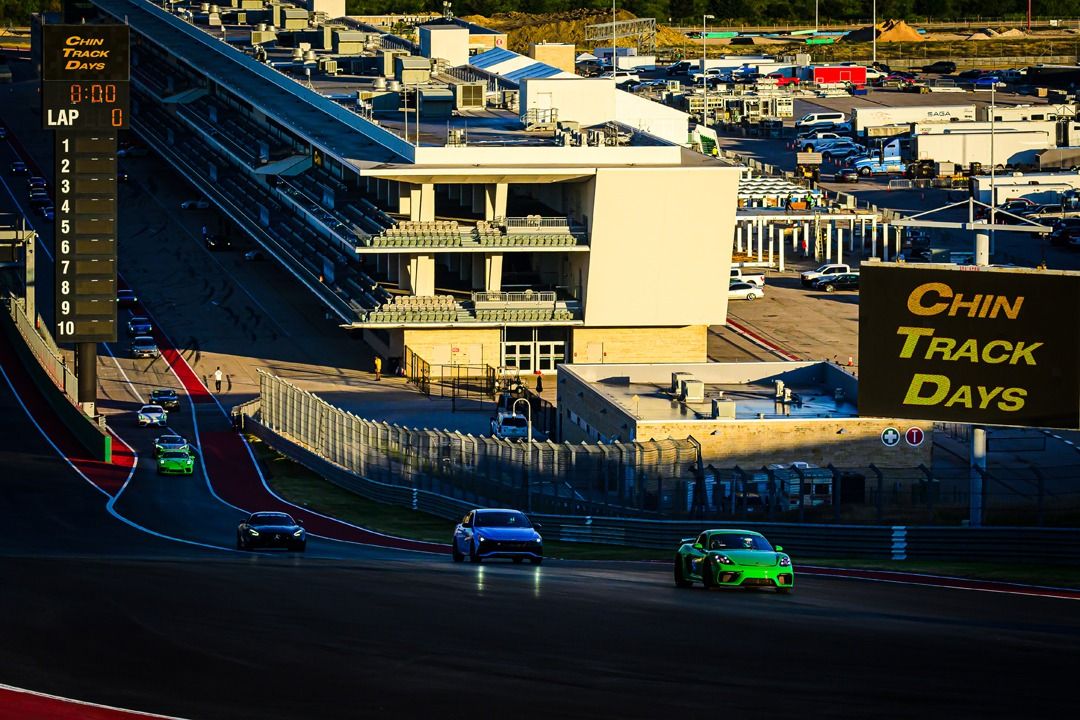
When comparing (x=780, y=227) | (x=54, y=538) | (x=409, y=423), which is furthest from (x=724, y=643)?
(x=780, y=227)

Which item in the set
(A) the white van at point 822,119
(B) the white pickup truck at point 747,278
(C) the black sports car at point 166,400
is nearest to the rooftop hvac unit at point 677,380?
(C) the black sports car at point 166,400

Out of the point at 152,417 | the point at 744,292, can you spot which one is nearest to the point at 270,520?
the point at 152,417

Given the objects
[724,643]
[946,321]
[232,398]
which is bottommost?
[232,398]

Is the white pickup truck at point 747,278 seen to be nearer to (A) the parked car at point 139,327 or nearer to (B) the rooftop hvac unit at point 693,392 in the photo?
(A) the parked car at point 139,327

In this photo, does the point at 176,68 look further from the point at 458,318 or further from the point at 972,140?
the point at 458,318

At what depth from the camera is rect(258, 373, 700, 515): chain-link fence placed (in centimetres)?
5709

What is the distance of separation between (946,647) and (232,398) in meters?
71.0

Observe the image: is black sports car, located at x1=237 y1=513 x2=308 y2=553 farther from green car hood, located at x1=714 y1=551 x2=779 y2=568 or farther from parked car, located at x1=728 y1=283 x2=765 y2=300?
parked car, located at x1=728 y1=283 x2=765 y2=300

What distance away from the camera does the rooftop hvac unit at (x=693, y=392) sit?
237 feet

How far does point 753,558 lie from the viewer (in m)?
41.7

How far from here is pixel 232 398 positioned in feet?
329

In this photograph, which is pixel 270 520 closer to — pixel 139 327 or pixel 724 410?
pixel 724 410

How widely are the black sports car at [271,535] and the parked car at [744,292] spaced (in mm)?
63822

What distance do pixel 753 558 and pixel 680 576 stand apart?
68.3 inches
